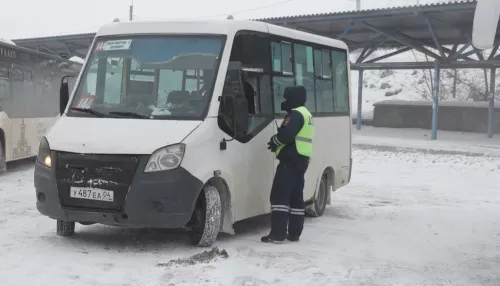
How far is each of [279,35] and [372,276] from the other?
3.54m

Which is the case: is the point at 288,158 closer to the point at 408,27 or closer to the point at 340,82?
the point at 340,82

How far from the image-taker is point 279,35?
8445 millimetres

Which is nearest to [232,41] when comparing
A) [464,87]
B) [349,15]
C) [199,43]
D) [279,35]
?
[199,43]

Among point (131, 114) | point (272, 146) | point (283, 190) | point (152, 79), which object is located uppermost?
point (152, 79)

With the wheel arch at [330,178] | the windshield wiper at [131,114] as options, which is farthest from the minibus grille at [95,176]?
the wheel arch at [330,178]

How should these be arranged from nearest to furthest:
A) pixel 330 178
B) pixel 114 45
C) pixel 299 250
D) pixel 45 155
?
pixel 45 155, pixel 299 250, pixel 114 45, pixel 330 178

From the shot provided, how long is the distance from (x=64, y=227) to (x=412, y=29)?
20.5 meters

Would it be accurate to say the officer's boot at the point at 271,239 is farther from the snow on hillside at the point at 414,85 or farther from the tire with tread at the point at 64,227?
the snow on hillside at the point at 414,85

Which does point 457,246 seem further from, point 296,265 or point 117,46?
point 117,46

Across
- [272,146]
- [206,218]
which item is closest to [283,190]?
[272,146]

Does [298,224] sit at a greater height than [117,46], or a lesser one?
lesser

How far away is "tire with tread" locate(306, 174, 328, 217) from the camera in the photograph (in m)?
9.70

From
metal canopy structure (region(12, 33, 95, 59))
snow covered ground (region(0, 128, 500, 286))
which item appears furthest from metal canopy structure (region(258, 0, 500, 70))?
snow covered ground (region(0, 128, 500, 286))

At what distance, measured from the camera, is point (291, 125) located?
7.37 m
